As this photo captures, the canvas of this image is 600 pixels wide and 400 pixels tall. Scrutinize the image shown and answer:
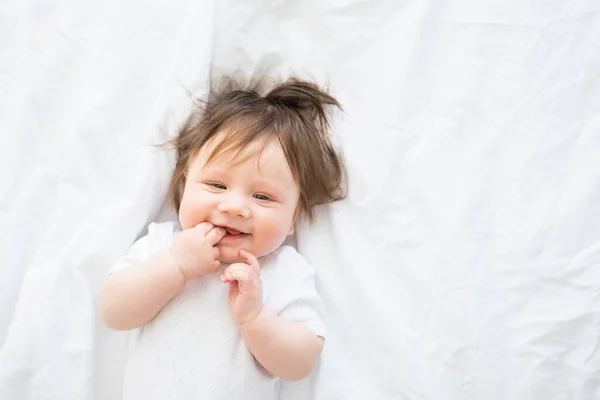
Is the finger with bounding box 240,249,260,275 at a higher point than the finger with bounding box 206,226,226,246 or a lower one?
lower

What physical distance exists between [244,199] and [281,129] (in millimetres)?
162

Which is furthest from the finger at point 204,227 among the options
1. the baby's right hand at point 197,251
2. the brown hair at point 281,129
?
the brown hair at point 281,129

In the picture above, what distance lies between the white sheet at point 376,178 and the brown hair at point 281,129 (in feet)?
0.12

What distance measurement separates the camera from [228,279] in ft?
3.34

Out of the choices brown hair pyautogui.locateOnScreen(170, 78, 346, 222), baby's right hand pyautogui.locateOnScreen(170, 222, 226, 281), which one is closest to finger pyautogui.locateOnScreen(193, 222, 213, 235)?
baby's right hand pyautogui.locateOnScreen(170, 222, 226, 281)

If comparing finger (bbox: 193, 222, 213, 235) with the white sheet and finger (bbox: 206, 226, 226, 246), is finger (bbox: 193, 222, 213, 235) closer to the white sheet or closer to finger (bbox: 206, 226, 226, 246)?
finger (bbox: 206, 226, 226, 246)

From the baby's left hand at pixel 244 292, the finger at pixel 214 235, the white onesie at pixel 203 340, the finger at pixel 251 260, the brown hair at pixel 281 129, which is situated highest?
the brown hair at pixel 281 129

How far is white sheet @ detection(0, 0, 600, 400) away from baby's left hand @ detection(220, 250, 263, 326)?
19 cm

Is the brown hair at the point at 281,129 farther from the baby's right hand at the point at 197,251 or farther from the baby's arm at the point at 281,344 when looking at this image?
the baby's arm at the point at 281,344

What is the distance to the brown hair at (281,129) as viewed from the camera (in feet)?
3.73

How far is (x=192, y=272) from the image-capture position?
1058 mm

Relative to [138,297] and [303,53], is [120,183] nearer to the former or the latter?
[138,297]

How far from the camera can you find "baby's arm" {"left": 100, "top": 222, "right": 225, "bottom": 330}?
1.04 m

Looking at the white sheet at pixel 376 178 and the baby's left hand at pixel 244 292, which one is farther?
the white sheet at pixel 376 178
